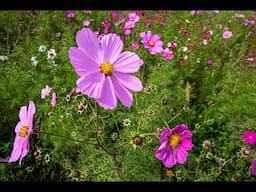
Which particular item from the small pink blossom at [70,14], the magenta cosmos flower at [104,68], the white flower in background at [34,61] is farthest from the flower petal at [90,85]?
the small pink blossom at [70,14]

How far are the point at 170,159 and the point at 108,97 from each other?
0.95 ft

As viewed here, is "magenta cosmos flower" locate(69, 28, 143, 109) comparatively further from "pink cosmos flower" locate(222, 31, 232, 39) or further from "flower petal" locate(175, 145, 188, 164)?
"pink cosmos flower" locate(222, 31, 232, 39)

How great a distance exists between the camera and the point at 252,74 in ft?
6.66

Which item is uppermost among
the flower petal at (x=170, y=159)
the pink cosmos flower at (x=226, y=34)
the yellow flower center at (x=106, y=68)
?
the pink cosmos flower at (x=226, y=34)

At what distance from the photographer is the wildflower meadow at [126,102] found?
91 centimetres

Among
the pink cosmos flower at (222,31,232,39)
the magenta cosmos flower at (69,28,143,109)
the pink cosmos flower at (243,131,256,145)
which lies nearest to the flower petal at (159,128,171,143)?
the magenta cosmos flower at (69,28,143,109)

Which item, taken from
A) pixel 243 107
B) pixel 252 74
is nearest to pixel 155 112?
pixel 243 107

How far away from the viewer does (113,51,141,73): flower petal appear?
767mm

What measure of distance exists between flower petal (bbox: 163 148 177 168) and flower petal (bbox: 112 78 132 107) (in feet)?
0.77

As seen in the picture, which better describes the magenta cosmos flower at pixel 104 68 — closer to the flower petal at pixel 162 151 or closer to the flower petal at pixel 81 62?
the flower petal at pixel 81 62

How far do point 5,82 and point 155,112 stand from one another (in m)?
0.78

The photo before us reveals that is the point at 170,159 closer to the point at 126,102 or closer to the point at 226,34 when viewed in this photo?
the point at 126,102

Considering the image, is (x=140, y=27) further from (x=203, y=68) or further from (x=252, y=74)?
(x=252, y=74)

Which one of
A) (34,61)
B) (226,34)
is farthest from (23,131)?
(226,34)
